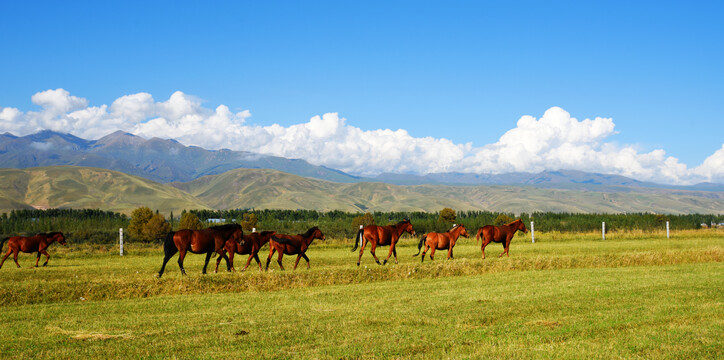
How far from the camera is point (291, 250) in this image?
2081cm

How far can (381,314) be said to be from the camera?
11086 millimetres

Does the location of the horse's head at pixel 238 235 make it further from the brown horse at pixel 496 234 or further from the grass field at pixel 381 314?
the brown horse at pixel 496 234

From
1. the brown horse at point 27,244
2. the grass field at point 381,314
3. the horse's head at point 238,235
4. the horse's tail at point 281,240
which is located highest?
the horse's head at point 238,235

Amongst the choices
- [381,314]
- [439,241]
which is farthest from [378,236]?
[381,314]

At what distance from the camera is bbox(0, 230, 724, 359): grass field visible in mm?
8188

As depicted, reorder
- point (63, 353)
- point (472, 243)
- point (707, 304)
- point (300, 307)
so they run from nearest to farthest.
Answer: point (63, 353)
point (707, 304)
point (300, 307)
point (472, 243)

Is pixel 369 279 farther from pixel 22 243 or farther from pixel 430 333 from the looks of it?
pixel 22 243

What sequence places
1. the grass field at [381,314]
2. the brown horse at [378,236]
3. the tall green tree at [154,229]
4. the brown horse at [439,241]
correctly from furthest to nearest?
1. the tall green tree at [154,229]
2. the brown horse at [439,241]
3. the brown horse at [378,236]
4. the grass field at [381,314]

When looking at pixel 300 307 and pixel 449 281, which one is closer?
pixel 300 307

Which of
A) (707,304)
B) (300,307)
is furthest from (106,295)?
(707,304)

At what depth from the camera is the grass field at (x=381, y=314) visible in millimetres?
8188

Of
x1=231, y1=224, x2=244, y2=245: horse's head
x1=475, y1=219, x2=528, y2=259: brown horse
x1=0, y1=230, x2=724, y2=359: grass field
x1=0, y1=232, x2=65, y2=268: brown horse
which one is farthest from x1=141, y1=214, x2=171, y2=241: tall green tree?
x1=475, y1=219, x2=528, y2=259: brown horse

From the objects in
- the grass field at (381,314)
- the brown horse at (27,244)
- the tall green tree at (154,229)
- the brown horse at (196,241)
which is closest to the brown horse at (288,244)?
the brown horse at (196,241)

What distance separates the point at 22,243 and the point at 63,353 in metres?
18.0
